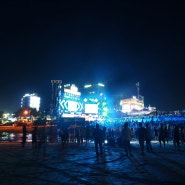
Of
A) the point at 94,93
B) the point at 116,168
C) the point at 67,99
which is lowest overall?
the point at 116,168

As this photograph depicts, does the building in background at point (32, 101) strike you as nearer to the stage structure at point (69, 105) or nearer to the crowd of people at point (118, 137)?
the stage structure at point (69, 105)

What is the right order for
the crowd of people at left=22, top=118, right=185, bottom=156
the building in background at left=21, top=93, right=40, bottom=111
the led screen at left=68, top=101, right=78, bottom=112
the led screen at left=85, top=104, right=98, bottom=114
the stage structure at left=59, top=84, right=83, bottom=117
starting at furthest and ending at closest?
the building in background at left=21, top=93, right=40, bottom=111
the led screen at left=68, top=101, right=78, bottom=112
the stage structure at left=59, top=84, right=83, bottom=117
the led screen at left=85, top=104, right=98, bottom=114
the crowd of people at left=22, top=118, right=185, bottom=156

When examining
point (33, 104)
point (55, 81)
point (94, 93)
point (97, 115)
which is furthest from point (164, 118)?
point (94, 93)

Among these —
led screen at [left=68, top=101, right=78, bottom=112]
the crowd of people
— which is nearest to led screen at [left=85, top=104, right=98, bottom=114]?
led screen at [left=68, top=101, right=78, bottom=112]

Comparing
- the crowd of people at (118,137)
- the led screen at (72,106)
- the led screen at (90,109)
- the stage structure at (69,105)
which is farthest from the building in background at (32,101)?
the crowd of people at (118,137)

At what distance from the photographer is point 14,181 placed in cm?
811

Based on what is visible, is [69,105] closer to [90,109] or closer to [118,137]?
A: [90,109]

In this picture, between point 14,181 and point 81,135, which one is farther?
point 81,135

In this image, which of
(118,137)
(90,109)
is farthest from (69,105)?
(118,137)

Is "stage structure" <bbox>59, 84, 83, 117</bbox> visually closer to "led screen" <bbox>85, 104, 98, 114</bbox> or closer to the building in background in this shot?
"led screen" <bbox>85, 104, 98, 114</bbox>

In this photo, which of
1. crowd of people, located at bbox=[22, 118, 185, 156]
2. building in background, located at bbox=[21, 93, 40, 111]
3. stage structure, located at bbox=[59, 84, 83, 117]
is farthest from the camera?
building in background, located at bbox=[21, 93, 40, 111]

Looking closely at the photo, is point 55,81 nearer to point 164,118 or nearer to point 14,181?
point 164,118

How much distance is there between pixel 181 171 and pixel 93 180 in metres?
3.57

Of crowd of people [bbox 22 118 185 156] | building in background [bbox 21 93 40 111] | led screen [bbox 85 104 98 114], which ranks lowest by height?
crowd of people [bbox 22 118 185 156]
